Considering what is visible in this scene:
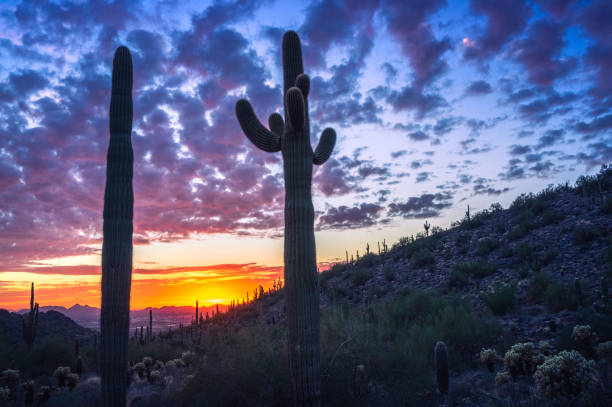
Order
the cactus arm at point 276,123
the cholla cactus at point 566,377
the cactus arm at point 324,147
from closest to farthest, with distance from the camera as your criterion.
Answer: the cholla cactus at point 566,377 → the cactus arm at point 324,147 → the cactus arm at point 276,123

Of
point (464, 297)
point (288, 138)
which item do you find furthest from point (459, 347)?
point (288, 138)

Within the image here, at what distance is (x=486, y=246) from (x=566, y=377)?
45.6ft

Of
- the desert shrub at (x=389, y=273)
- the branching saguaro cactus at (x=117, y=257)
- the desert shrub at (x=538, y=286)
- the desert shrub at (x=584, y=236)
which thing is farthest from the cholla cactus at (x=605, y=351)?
the desert shrub at (x=389, y=273)

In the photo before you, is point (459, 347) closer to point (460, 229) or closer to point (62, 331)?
point (460, 229)

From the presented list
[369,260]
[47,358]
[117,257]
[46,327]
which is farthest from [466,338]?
[46,327]

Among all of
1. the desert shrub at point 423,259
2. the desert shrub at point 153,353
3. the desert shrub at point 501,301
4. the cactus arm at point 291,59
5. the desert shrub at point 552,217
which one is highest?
the cactus arm at point 291,59

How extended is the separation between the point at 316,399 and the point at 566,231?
14.6m

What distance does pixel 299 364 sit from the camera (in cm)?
676

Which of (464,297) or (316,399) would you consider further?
(464,297)

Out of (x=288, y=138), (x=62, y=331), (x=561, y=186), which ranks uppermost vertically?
(x=561, y=186)

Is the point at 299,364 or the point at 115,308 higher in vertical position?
the point at 115,308

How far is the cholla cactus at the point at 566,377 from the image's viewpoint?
582 cm

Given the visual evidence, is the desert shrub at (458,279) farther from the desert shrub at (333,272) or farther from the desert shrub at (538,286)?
the desert shrub at (333,272)

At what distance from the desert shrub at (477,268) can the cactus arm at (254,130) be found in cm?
1202
